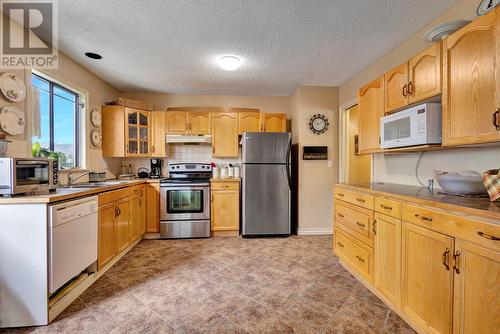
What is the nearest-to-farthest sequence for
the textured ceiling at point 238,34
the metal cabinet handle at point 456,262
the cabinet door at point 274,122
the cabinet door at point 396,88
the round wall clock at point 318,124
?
the metal cabinet handle at point 456,262 < the textured ceiling at point 238,34 < the cabinet door at point 396,88 < the round wall clock at point 318,124 < the cabinet door at point 274,122

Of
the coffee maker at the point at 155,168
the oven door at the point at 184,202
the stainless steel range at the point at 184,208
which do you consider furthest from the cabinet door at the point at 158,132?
the oven door at the point at 184,202

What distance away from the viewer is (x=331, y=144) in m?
3.79

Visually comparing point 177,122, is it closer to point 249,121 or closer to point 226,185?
point 249,121

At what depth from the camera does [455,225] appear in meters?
1.24

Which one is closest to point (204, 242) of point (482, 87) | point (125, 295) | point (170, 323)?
point (125, 295)

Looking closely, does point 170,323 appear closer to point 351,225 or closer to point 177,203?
point 351,225

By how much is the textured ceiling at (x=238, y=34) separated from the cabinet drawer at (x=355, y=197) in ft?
5.16

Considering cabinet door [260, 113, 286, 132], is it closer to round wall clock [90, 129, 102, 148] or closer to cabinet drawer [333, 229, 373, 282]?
cabinet drawer [333, 229, 373, 282]

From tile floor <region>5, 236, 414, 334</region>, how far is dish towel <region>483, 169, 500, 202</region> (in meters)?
1.05

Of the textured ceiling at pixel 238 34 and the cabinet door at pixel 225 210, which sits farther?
the cabinet door at pixel 225 210

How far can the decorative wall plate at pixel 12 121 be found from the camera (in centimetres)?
189

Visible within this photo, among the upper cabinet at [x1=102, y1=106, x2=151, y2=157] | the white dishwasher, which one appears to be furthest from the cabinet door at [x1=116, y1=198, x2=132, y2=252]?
A: the upper cabinet at [x1=102, y1=106, x2=151, y2=157]

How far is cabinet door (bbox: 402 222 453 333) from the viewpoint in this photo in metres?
1.28

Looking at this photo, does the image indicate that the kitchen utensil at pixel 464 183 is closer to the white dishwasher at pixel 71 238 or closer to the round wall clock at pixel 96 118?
the white dishwasher at pixel 71 238
